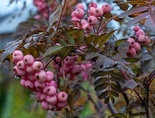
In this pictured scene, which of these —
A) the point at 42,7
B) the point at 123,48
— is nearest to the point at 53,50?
the point at 123,48

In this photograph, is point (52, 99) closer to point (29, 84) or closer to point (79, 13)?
point (29, 84)

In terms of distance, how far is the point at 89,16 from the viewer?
30.5 inches

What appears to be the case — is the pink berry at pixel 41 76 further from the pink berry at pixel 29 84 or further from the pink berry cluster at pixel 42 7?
the pink berry cluster at pixel 42 7

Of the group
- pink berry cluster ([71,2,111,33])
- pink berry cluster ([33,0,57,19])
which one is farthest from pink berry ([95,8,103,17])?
pink berry cluster ([33,0,57,19])

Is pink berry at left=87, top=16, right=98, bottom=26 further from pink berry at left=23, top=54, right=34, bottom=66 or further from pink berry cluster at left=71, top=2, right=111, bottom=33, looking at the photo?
pink berry at left=23, top=54, right=34, bottom=66

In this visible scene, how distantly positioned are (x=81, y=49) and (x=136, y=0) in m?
0.14

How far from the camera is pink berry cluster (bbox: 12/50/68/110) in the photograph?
0.69m

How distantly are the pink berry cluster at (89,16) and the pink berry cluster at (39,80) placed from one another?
13 cm

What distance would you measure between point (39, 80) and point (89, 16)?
0.18m

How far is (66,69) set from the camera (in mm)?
822

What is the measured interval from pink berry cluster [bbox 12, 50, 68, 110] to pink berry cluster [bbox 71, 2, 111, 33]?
13 cm

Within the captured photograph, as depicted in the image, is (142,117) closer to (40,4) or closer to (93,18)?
(93,18)

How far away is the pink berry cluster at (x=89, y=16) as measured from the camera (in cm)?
76

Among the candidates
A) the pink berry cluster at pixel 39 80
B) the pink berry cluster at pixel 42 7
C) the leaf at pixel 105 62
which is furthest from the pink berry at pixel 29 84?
the pink berry cluster at pixel 42 7
